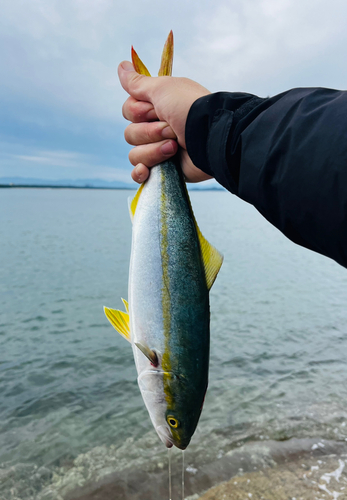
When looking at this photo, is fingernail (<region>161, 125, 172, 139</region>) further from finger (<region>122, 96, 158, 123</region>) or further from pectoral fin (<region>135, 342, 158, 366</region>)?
pectoral fin (<region>135, 342, 158, 366</region>)

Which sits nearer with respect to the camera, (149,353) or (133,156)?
(149,353)

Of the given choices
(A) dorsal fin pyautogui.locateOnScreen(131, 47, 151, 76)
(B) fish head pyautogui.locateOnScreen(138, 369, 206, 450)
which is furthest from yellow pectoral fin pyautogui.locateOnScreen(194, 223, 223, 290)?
(A) dorsal fin pyautogui.locateOnScreen(131, 47, 151, 76)

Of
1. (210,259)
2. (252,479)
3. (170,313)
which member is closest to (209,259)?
(210,259)

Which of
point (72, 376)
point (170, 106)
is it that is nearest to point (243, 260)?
point (72, 376)

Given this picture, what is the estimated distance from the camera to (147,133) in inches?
95.0

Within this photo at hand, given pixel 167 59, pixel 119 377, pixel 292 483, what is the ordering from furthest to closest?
pixel 119 377 < pixel 292 483 < pixel 167 59

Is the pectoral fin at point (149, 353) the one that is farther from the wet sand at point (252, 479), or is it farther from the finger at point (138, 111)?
the wet sand at point (252, 479)

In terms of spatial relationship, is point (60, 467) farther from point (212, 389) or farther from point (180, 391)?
point (180, 391)

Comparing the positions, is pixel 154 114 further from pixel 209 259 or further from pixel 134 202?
pixel 209 259

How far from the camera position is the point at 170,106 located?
2225 mm

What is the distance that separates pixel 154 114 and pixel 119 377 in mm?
7144

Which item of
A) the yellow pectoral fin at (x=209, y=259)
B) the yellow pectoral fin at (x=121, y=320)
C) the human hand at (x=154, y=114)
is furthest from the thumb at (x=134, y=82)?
the yellow pectoral fin at (x=121, y=320)

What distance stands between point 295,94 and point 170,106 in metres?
0.83

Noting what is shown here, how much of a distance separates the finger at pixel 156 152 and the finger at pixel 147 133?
57 millimetres
